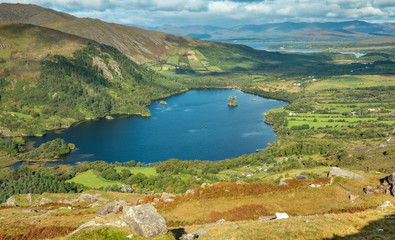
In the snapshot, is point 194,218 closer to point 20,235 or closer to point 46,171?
point 20,235

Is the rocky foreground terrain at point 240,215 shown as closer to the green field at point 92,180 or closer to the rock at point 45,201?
the rock at point 45,201

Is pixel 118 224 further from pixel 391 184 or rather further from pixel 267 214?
pixel 391 184

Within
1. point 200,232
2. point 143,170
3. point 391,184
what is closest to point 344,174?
point 391,184

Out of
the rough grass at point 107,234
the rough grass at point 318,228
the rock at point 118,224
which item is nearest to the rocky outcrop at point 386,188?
the rough grass at point 318,228

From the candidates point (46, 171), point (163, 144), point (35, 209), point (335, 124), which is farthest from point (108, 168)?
Result: point (335, 124)

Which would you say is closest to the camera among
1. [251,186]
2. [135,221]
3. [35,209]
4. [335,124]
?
[135,221]
